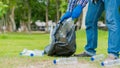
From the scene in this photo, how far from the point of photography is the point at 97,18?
567cm

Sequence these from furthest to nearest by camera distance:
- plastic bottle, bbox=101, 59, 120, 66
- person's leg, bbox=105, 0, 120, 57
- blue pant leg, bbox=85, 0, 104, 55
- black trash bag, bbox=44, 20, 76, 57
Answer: black trash bag, bbox=44, 20, 76, 57 → blue pant leg, bbox=85, 0, 104, 55 → person's leg, bbox=105, 0, 120, 57 → plastic bottle, bbox=101, 59, 120, 66

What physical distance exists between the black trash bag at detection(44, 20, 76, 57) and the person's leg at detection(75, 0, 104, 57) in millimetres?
245

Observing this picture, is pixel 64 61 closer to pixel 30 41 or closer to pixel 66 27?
pixel 66 27

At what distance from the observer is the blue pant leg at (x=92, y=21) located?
5.57m

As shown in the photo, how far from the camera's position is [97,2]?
552cm

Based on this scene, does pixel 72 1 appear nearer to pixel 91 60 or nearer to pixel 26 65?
pixel 91 60

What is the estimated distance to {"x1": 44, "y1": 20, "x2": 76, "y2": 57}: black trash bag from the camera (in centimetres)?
579

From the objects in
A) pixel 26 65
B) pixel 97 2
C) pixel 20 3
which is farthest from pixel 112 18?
pixel 20 3

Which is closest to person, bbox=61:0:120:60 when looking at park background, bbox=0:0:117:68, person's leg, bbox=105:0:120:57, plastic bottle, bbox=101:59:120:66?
person's leg, bbox=105:0:120:57

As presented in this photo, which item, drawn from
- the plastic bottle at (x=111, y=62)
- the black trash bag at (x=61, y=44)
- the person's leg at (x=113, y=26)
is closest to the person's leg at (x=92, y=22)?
the black trash bag at (x=61, y=44)

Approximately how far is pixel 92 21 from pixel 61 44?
627 millimetres

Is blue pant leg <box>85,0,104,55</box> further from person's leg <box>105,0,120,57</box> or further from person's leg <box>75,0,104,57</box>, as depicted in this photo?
person's leg <box>105,0,120,57</box>

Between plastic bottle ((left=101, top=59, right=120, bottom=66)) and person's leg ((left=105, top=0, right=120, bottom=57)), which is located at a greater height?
person's leg ((left=105, top=0, right=120, bottom=57))

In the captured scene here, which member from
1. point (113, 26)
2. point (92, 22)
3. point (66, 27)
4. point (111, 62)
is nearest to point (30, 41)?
point (66, 27)
